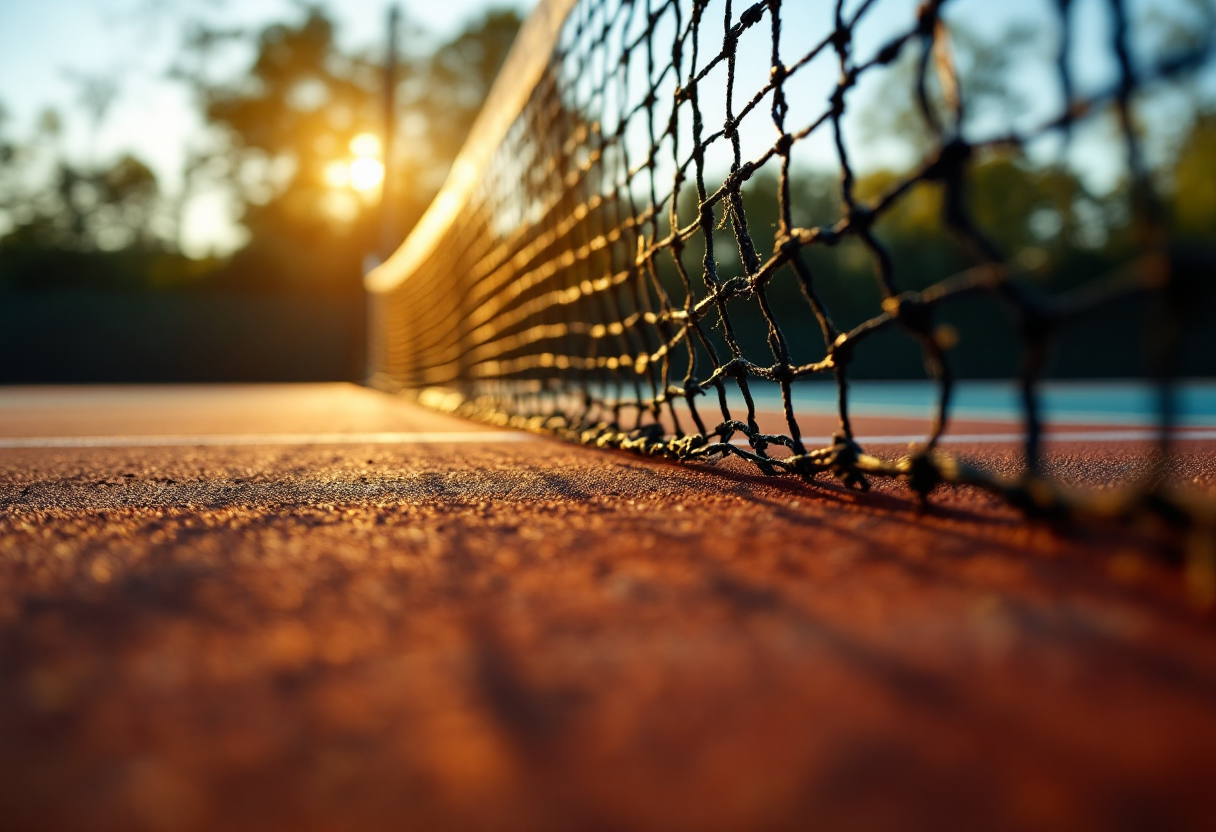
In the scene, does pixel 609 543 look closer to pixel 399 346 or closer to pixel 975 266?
pixel 975 266

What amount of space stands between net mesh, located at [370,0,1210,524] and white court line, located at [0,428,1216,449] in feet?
0.78

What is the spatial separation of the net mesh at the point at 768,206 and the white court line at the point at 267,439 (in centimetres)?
20

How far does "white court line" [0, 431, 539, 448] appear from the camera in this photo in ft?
7.56

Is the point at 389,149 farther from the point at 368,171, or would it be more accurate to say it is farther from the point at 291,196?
the point at 291,196

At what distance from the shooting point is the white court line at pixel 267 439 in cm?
230

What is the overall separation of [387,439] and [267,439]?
1.01 ft

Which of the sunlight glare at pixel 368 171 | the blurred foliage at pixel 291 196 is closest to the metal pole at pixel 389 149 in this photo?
the sunlight glare at pixel 368 171

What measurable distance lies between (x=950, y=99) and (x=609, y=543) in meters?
0.47

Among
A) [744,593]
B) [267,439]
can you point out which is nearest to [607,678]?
[744,593]

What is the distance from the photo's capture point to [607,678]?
0.50m

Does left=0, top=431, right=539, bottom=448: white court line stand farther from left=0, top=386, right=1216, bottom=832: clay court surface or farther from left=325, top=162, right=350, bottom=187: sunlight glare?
left=325, top=162, right=350, bottom=187: sunlight glare

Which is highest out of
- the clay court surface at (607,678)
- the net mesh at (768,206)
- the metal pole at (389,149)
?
Answer: the metal pole at (389,149)

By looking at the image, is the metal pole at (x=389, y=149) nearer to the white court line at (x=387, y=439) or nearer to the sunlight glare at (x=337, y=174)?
the sunlight glare at (x=337, y=174)

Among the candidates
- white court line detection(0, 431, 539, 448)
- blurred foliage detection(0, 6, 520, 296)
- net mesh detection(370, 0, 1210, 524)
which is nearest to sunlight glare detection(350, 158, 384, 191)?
blurred foliage detection(0, 6, 520, 296)
